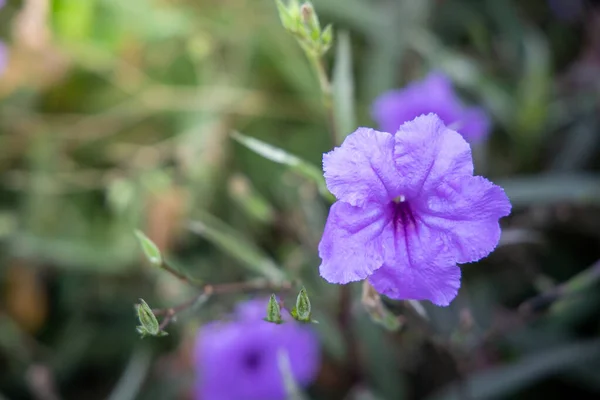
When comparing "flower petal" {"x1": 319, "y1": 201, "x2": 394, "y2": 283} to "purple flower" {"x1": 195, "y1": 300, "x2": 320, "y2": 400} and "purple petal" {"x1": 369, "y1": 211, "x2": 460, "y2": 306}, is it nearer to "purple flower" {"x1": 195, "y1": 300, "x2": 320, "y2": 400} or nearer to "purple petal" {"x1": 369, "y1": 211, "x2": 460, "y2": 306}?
"purple petal" {"x1": 369, "y1": 211, "x2": 460, "y2": 306}

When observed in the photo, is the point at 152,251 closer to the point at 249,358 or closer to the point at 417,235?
the point at 417,235

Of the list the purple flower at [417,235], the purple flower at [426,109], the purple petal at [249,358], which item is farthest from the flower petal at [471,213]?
the purple petal at [249,358]

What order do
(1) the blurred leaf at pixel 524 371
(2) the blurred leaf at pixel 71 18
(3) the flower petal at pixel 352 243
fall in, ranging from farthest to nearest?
(2) the blurred leaf at pixel 71 18
(1) the blurred leaf at pixel 524 371
(3) the flower petal at pixel 352 243

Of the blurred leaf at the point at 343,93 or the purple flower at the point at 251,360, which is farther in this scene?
the purple flower at the point at 251,360

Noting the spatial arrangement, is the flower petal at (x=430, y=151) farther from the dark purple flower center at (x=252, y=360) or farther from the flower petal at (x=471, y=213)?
the dark purple flower center at (x=252, y=360)

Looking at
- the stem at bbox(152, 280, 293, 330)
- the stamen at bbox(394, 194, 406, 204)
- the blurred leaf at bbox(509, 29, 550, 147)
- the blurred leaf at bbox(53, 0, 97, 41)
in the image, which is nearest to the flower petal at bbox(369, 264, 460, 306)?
the stamen at bbox(394, 194, 406, 204)

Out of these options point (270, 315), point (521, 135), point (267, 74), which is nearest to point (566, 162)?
point (521, 135)

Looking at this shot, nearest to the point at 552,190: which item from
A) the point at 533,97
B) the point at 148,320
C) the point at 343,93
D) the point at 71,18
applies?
the point at 533,97
